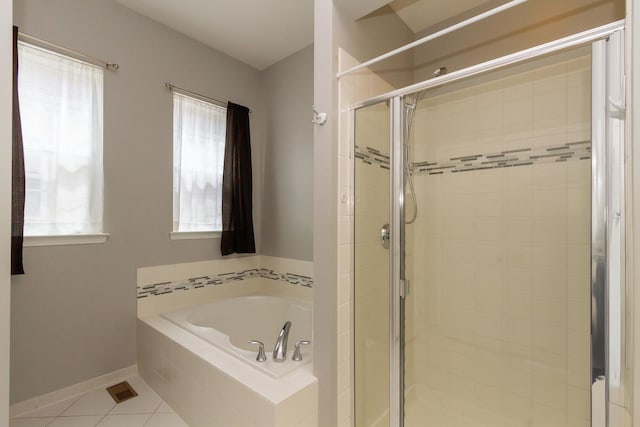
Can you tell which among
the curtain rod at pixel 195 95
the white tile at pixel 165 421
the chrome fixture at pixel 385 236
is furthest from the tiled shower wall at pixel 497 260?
the curtain rod at pixel 195 95

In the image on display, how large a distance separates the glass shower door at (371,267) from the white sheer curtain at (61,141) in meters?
1.80

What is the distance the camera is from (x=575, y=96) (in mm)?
1192

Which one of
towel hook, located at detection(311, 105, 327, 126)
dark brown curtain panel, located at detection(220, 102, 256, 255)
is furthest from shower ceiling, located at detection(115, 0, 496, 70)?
towel hook, located at detection(311, 105, 327, 126)

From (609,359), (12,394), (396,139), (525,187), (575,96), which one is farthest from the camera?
(12,394)

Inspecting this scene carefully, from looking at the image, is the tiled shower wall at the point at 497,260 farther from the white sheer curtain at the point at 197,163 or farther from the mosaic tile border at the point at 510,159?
the white sheer curtain at the point at 197,163

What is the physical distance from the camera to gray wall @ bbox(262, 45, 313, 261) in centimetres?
268

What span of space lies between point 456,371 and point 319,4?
83.5 inches

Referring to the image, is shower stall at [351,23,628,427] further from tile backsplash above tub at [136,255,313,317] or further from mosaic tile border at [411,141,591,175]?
tile backsplash above tub at [136,255,313,317]

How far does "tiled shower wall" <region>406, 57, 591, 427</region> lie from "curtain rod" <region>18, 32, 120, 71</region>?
2108 mm

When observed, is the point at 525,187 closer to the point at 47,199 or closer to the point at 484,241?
the point at 484,241

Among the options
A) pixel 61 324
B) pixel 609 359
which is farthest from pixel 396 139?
pixel 61 324

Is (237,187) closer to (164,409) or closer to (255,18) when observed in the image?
(255,18)

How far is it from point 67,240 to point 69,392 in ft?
3.20

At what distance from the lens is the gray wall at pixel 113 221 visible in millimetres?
1839
